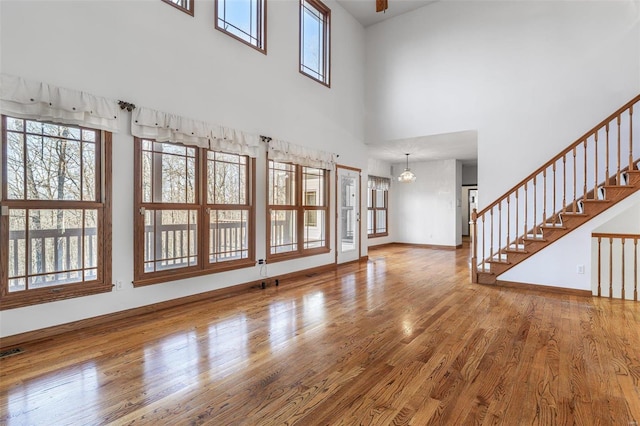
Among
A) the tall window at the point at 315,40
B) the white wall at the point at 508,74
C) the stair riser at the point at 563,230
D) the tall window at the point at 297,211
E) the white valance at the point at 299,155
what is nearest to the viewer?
the stair riser at the point at 563,230

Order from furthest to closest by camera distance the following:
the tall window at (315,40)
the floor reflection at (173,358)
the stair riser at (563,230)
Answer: the tall window at (315,40)
the stair riser at (563,230)
the floor reflection at (173,358)

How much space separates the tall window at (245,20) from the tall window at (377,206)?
5482 mm

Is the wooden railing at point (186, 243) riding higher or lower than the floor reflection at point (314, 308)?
higher

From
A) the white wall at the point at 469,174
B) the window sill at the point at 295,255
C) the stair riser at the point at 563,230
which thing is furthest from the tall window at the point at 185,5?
the white wall at the point at 469,174

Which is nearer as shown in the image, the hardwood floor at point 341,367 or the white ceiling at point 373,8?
the hardwood floor at point 341,367

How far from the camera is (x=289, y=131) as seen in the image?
5797 millimetres

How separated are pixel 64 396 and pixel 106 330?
125 cm

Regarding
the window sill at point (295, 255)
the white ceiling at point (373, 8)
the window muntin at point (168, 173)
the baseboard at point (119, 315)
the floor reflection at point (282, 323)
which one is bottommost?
the floor reflection at point (282, 323)

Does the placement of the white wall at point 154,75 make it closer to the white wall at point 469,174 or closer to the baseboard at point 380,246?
the baseboard at point 380,246

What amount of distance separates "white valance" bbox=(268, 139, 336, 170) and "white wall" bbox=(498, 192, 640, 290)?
389 centimetres

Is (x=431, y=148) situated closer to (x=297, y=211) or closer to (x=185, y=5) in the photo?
(x=297, y=211)

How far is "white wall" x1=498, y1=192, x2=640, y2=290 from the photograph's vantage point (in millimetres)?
4719

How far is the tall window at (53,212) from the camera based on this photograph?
2.96 m

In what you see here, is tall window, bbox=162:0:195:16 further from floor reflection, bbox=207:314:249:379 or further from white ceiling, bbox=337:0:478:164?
floor reflection, bbox=207:314:249:379
